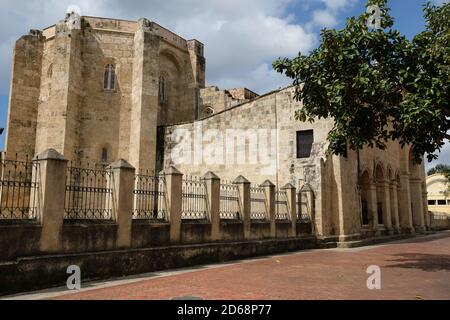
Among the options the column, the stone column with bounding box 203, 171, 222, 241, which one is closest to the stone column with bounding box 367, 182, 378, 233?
the column

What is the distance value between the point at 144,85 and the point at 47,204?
15894 millimetres

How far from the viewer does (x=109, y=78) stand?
2459 cm

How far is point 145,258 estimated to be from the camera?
10.7 m

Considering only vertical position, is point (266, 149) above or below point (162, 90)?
below

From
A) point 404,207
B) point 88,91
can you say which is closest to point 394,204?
point 404,207

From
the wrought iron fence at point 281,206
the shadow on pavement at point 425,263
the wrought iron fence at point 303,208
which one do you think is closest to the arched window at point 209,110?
the wrought iron fence at point 303,208

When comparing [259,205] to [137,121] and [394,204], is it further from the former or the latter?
[394,204]

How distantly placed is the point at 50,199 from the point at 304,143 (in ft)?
46.1

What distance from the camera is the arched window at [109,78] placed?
24.5 m

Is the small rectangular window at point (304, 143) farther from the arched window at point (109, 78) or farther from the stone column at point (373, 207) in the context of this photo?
the arched window at point (109, 78)

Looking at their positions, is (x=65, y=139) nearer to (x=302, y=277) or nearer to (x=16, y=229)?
(x=16, y=229)

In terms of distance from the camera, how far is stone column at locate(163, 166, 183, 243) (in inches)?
459

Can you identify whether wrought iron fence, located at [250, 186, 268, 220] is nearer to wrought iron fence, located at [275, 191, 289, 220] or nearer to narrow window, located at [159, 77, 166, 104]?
wrought iron fence, located at [275, 191, 289, 220]
